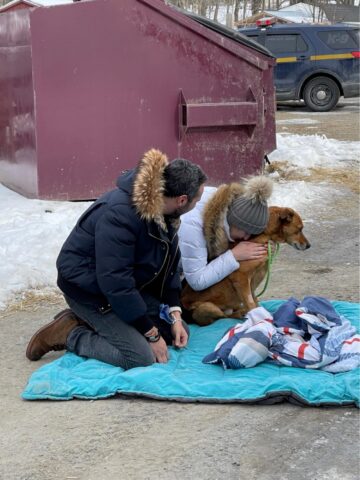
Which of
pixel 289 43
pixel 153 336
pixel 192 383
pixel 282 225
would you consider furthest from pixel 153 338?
pixel 289 43

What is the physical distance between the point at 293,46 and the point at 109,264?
16.6 m

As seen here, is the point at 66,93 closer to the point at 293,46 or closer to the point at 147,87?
the point at 147,87

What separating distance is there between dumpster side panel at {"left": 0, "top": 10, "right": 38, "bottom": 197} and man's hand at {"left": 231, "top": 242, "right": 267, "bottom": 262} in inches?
145

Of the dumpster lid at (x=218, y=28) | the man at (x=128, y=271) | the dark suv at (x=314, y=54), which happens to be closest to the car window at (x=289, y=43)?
the dark suv at (x=314, y=54)

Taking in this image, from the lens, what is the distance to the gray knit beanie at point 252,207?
16.1ft

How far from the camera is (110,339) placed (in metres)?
4.55

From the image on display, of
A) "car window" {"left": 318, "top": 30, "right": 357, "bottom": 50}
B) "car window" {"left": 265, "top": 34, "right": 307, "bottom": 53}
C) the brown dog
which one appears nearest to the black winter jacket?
the brown dog

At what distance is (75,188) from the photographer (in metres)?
8.40

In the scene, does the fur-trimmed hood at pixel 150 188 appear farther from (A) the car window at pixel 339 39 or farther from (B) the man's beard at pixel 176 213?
(A) the car window at pixel 339 39

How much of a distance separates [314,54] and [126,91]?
12.2m

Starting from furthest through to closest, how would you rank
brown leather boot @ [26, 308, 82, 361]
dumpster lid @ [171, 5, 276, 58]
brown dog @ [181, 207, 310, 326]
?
dumpster lid @ [171, 5, 276, 58], brown dog @ [181, 207, 310, 326], brown leather boot @ [26, 308, 82, 361]

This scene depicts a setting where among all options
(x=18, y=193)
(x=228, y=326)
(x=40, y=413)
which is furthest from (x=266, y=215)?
(x=18, y=193)

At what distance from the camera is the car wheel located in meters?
20.2

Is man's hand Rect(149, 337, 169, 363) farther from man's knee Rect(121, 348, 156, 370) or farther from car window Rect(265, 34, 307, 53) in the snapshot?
car window Rect(265, 34, 307, 53)
